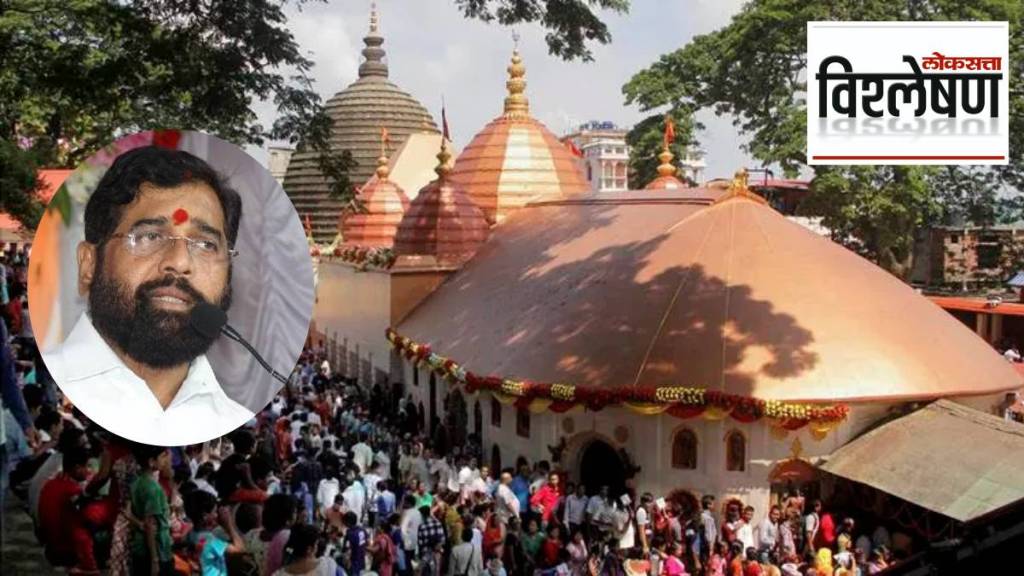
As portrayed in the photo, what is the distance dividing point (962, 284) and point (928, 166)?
36.3 feet

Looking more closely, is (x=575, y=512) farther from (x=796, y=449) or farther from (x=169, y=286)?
(x=169, y=286)

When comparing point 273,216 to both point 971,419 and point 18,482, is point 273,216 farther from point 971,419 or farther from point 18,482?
point 971,419

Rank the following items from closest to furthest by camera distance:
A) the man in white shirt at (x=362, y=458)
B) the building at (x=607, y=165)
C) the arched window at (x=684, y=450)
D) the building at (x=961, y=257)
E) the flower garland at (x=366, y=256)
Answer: the man in white shirt at (x=362, y=458) < the arched window at (x=684, y=450) < the flower garland at (x=366, y=256) < the building at (x=961, y=257) < the building at (x=607, y=165)

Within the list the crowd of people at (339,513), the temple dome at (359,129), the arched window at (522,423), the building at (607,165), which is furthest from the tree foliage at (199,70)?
the building at (607,165)

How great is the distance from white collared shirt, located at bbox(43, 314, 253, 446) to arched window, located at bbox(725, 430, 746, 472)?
336 inches

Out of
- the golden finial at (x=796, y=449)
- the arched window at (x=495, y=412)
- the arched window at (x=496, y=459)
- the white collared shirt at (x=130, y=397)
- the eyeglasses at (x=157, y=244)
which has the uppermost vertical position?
the eyeglasses at (x=157, y=244)

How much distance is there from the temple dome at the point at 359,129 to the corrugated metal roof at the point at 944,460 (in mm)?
26018

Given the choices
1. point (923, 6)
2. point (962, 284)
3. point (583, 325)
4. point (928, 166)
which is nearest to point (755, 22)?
point (923, 6)

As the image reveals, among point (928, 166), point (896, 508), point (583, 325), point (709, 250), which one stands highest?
point (928, 166)

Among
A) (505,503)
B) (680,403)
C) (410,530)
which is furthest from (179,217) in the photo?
(680,403)

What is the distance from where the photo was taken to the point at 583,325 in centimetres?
1491

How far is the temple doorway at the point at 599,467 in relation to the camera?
13766 millimetres

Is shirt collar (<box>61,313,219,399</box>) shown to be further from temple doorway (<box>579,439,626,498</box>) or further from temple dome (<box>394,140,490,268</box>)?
temple dome (<box>394,140,490,268</box>)

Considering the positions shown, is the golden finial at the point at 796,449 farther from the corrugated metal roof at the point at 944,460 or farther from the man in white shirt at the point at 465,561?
the man in white shirt at the point at 465,561
